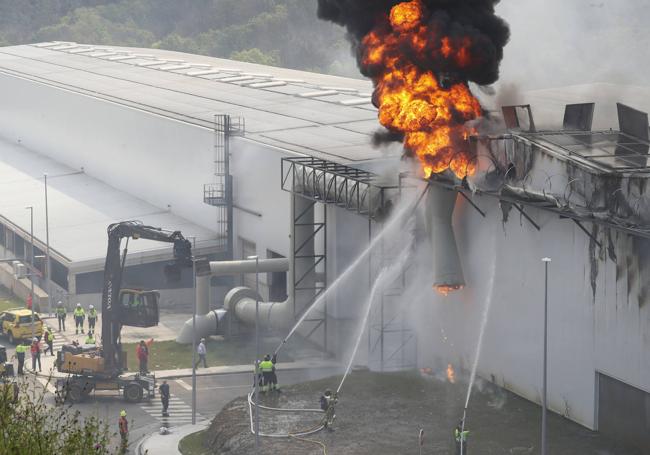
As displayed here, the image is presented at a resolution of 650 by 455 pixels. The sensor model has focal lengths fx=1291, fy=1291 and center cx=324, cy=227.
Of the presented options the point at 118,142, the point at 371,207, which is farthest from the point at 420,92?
the point at 118,142

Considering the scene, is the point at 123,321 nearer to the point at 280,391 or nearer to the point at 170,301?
the point at 280,391

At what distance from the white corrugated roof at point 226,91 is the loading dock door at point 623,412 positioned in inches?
755

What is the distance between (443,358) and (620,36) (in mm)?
28702

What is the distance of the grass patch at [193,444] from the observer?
45812 millimetres

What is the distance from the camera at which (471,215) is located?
51.7 m

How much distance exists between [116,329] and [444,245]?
575 inches

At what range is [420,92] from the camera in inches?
1825

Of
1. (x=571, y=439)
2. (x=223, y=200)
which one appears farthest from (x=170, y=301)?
(x=571, y=439)

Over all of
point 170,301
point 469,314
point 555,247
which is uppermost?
point 555,247

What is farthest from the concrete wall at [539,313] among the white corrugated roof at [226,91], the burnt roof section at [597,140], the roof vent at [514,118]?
the white corrugated roof at [226,91]

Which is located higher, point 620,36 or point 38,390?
point 620,36

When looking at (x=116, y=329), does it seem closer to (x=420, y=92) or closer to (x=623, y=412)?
(x=420, y=92)

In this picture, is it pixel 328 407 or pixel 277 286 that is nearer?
pixel 328 407

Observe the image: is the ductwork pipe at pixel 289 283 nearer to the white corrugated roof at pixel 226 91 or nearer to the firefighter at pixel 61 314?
the white corrugated roof at pixel 226 91
